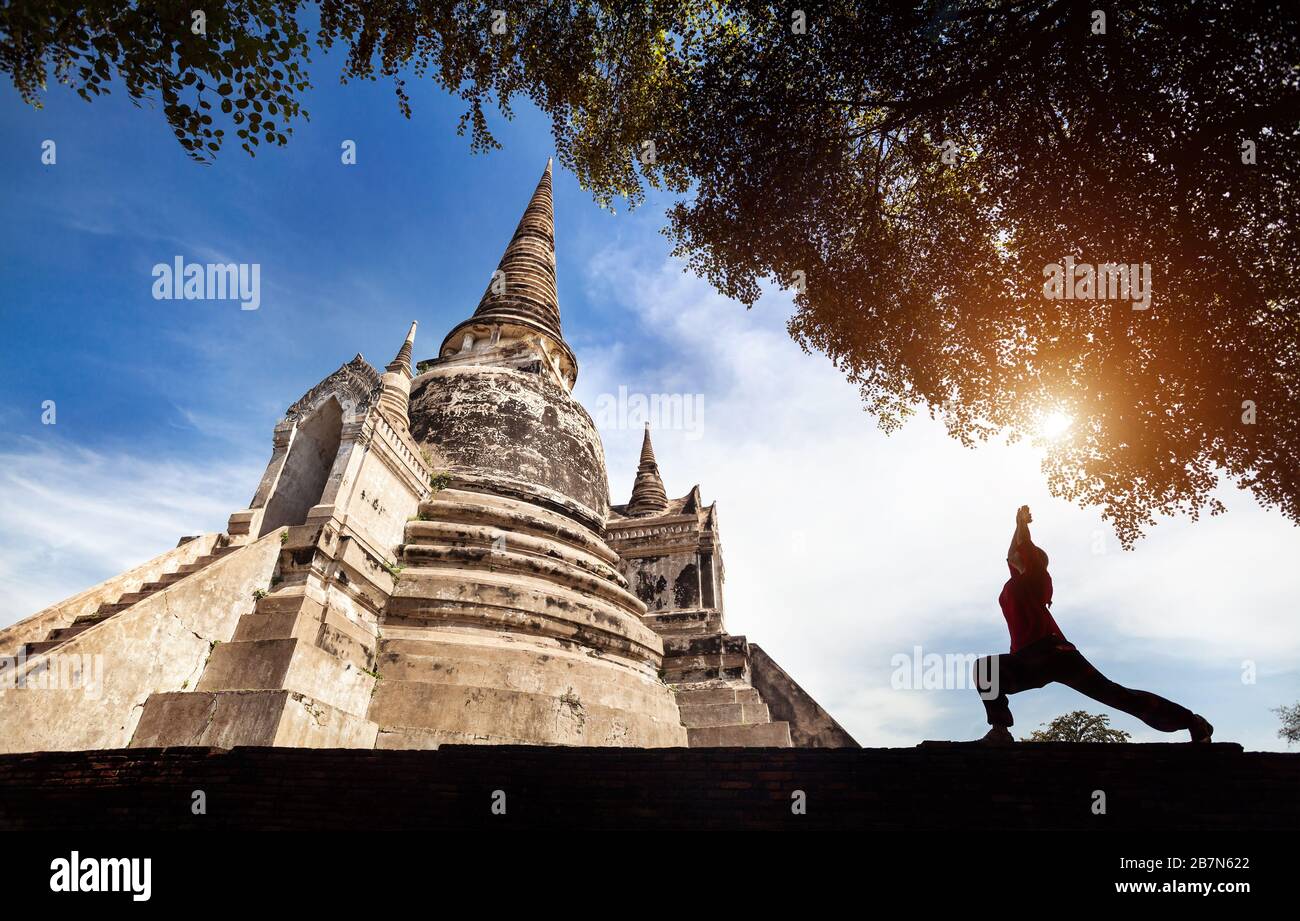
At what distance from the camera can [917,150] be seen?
9086 mm

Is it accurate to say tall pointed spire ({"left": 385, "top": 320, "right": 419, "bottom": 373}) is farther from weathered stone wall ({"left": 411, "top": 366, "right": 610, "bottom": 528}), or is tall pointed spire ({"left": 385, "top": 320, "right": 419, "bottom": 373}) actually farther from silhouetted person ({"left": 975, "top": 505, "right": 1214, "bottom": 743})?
silhouetted person ({"left": 975, "top": 505, "right": 1214, "bottom": 743})

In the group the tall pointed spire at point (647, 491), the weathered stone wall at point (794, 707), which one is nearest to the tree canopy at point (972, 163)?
the weathered stone wall at point (794, 707)

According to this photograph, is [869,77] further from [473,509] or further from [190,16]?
[473,509]

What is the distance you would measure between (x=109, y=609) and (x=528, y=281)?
43.1 feet

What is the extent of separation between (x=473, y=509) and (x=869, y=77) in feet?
29.7

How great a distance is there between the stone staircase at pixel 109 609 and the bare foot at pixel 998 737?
8.45 meters

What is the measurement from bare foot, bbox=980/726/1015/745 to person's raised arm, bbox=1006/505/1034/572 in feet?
3.92

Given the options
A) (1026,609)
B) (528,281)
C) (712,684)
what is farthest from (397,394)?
(1026,609)

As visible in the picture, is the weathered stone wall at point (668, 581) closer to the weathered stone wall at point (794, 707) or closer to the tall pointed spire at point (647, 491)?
the weathered stone wall at point (794, 707)

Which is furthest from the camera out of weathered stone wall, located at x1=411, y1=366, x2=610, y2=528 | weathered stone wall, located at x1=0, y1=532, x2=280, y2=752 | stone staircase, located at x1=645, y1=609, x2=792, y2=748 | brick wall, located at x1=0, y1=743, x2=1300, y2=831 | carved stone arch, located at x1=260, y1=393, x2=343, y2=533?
weathered stone wall, located at x1=411, y1=366, x2=610, y2=528

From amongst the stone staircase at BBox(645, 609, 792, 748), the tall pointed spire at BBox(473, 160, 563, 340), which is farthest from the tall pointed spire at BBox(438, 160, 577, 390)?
the stone staircase at BBox(645, 609, 792, 748)

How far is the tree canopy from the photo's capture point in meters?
6.96

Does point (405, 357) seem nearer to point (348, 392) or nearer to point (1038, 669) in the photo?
point (348, 392)
